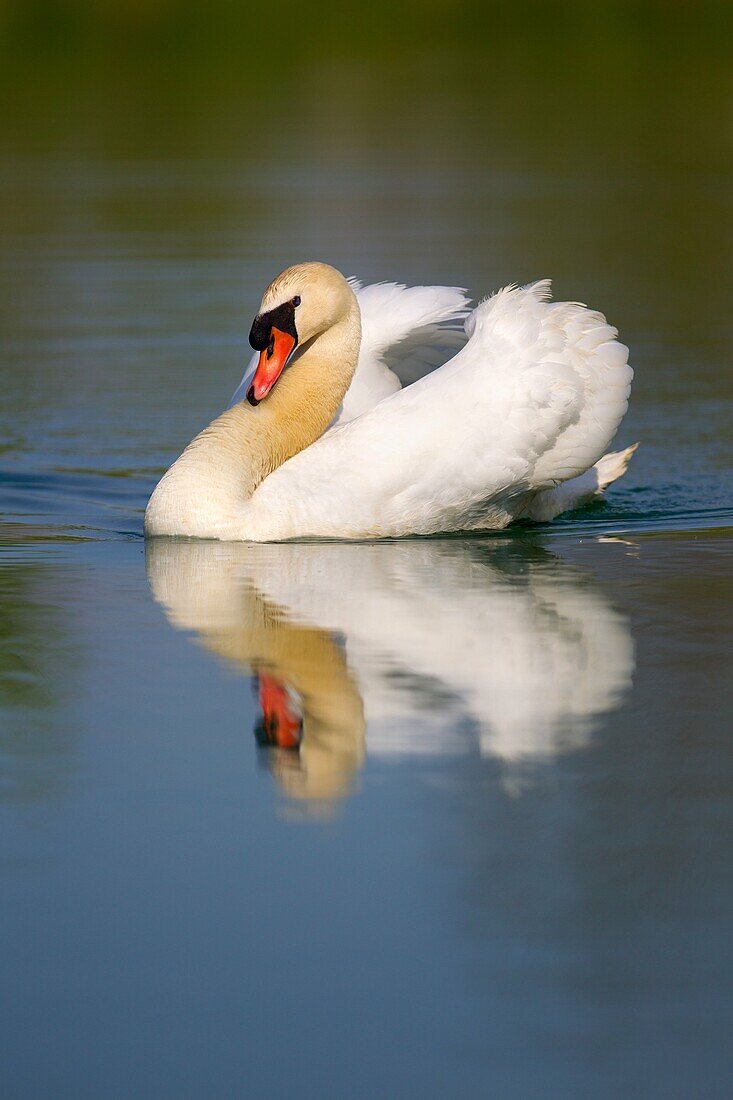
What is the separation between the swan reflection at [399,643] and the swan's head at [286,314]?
74 centimetres

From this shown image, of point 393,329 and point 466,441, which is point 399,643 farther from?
point 393,329

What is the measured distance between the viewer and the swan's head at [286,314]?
27.0 feet

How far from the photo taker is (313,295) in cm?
831

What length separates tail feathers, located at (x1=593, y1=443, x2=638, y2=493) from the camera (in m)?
9.01

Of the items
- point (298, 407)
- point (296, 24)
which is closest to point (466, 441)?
point (298, 407)

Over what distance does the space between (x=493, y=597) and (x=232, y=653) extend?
117 centimetres

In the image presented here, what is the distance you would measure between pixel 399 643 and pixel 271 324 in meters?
2.37

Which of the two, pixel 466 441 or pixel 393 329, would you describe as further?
pixel 393 329

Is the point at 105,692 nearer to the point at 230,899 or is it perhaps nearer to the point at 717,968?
the point at 230,899

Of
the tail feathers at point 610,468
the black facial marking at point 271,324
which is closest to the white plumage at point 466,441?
the black facial marking at point 271,324

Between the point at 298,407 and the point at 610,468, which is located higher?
the point at 298,407

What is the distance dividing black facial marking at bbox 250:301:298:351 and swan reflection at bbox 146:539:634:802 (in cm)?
87

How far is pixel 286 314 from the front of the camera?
27.1 feet

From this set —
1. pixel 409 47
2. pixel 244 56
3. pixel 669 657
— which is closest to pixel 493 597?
pixel 669 657
